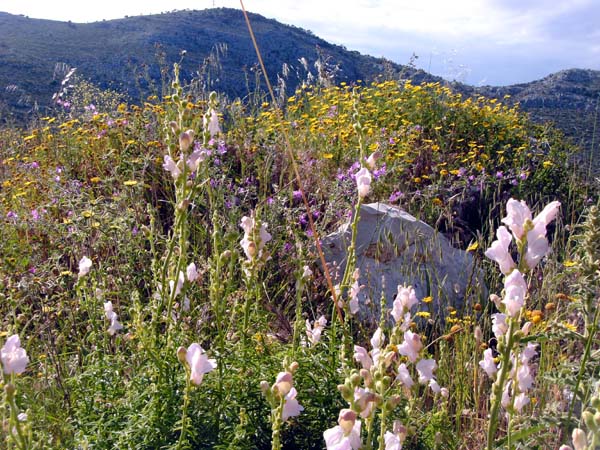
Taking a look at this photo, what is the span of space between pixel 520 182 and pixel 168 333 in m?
4.44

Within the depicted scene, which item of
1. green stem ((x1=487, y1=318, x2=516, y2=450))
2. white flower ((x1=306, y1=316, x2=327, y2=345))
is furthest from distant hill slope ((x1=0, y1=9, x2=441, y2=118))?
green stem ((x1=487, y1=318, x2=516, y2=450))

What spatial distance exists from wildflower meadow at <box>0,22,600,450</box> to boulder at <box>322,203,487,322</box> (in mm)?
104

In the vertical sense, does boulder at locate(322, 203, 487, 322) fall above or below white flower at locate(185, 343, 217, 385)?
below

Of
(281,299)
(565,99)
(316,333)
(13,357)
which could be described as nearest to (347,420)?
(13,357)

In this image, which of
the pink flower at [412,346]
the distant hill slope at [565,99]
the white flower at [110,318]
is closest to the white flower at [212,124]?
the white flower at [110,318]

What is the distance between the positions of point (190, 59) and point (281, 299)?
19.6 metres

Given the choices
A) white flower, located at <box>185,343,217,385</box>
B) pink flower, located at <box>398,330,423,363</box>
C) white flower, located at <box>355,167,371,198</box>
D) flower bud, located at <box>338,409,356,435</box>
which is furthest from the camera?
white flower, located at <box>355,167,371,198</box>

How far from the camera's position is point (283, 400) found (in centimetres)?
131

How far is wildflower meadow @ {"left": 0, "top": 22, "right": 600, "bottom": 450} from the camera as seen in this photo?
1.47 m

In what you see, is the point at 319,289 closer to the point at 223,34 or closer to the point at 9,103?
the point at 9,103

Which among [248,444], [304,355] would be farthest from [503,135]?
[248,444]

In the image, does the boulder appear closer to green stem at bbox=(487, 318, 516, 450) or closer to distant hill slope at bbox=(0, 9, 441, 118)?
green stem at bbox=(487, 318, 516, 450)

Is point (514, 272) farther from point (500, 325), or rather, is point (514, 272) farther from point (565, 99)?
point (565, 99)

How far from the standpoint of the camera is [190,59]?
71.4ft
